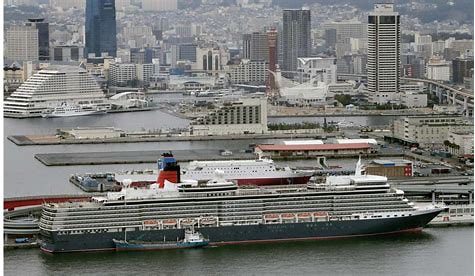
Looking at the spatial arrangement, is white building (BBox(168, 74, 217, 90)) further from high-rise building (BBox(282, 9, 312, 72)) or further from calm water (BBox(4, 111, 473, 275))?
calm water (BBox(4, 111, 473, 275))

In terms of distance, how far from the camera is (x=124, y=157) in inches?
473

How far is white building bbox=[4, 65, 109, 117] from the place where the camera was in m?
17.4

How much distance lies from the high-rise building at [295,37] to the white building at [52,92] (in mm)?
4550

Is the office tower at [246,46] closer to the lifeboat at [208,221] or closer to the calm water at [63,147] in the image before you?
the calm water at [63,147]

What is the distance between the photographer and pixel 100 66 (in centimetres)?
2261

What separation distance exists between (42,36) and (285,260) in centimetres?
1692

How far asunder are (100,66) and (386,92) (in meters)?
5.52

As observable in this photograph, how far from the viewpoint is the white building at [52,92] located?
57.2ft

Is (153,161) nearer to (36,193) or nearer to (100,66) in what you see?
(36,193)

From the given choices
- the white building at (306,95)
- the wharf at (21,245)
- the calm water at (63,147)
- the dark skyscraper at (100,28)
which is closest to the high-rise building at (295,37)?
the dark skyscraper at (100,28)

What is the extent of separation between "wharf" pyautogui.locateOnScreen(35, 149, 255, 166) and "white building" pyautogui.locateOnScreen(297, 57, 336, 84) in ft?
25.8

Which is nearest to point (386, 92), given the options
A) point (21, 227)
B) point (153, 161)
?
point (153, 161)

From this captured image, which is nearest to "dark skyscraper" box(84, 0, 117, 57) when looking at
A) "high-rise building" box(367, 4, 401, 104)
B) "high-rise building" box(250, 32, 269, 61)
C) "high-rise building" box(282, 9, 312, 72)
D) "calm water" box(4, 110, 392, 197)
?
"high-rise building" box(250, 32, 269, 61)

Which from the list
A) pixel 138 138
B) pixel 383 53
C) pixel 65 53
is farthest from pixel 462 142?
pixel 65 53
